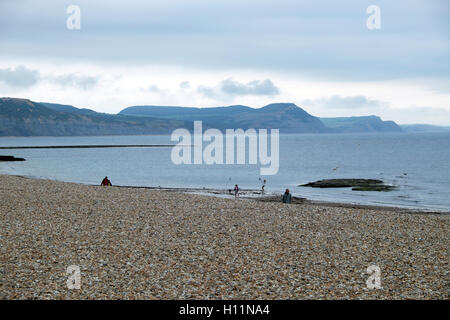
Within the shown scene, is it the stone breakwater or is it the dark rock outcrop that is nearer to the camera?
the stone breakwater

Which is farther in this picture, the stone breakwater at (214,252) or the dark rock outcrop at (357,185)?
the dark rock outcrop at (357,185)

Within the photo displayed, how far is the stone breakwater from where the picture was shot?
1133 centimetres

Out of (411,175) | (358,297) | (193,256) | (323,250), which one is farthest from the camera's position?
(411,175)

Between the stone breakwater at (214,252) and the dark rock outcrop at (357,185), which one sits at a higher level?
the stone breakwater at (214,252)

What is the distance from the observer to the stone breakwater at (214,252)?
11.3 meters

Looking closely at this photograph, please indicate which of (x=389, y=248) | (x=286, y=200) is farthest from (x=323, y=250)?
(x=286, y=200)

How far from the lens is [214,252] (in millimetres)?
14695

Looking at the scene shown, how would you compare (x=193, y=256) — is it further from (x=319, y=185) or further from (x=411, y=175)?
(x=411, y=175)

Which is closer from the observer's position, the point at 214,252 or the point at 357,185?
the point at 214,252

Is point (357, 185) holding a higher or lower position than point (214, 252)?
lower

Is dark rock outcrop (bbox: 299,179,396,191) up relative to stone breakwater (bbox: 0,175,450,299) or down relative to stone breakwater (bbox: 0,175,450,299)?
down
